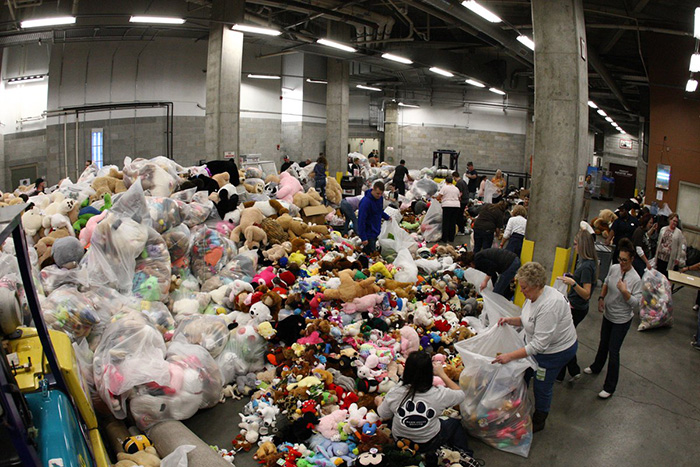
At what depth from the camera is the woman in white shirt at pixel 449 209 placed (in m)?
Answer: 10.8

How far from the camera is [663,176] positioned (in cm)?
1372

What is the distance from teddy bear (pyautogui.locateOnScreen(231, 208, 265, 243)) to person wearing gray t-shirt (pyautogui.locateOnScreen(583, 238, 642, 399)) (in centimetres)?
475

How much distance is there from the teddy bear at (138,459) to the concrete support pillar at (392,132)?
23.0 meters

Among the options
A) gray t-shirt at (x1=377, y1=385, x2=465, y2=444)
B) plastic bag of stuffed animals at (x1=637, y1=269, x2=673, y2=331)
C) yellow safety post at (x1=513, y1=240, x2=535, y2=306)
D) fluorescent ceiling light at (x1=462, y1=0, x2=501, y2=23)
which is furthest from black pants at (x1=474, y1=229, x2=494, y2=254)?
gray t-shirt at (x1=377, y1=385, x2=465, y2=444)

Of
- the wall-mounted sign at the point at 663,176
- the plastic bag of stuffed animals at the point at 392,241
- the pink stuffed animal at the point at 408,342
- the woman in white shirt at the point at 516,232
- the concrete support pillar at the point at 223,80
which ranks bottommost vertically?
the pink stuffed animal at the point at 408,342

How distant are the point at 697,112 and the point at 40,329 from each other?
1458 cm

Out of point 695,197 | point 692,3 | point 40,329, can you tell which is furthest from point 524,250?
point 695,197

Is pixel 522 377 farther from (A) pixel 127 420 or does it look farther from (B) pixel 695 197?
(B) pixel 695 197

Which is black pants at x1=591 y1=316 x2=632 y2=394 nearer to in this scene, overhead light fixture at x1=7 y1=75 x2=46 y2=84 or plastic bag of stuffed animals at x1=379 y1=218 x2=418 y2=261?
plastic bag of stuffed animals at x1=379 y1=218 x2=418 y2=261

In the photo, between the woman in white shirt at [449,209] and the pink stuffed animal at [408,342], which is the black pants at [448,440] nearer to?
the pink stuffed animal at [408,342]

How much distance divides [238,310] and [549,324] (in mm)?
3342

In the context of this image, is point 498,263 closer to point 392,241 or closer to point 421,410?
point 392,241

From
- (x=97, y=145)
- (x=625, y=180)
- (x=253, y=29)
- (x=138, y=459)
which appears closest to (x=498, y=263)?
(x=138, y=459)

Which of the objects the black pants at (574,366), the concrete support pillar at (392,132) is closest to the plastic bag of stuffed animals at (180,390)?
the black pants at (574,366)
